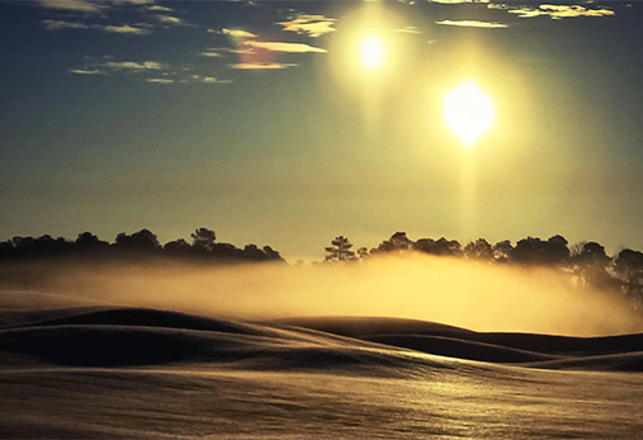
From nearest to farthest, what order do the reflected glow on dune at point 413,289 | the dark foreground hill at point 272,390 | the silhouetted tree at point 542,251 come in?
the dark foreground hill at point 272,390 → the reflected glow on dune at point 413,289 → the silhouetted tree at point 542,251

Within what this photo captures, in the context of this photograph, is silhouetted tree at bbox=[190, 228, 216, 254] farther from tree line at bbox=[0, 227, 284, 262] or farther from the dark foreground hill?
the dark foreground hill

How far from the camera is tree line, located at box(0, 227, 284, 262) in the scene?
479ft

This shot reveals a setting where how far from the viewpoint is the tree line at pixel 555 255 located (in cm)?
13700

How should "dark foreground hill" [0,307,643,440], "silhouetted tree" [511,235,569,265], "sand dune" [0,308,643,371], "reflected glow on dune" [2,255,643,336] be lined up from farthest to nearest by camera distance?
"silhouetted tree" [511,235,569,265], "reflected glow on dune" [2,255,643,336], "sand dune" [0,308,643,371], "dark foreground hill" [0,307,643,440]

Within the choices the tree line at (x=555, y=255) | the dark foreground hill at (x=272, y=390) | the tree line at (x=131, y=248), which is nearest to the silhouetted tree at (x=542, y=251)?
the tree line at (x=555, y=255)

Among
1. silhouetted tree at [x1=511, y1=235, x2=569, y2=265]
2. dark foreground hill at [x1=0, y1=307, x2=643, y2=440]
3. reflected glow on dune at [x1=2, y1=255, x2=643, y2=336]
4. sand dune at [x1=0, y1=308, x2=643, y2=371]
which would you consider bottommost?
dark foreground hill at [x1=0, y1=307, x2=643, y2=440]

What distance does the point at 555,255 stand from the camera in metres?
145

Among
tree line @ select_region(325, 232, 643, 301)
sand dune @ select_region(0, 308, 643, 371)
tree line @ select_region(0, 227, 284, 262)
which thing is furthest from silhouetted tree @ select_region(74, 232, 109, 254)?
sand dune @ select_region(0, 308, 643, 371)

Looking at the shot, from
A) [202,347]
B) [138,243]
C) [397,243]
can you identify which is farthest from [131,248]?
[202,347]

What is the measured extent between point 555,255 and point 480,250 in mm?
11301

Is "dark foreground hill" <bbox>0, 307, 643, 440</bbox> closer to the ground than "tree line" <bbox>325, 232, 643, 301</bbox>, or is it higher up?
closer to the ground

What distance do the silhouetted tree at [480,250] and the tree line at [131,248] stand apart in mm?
31988

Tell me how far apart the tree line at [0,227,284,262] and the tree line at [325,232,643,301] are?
21363mm

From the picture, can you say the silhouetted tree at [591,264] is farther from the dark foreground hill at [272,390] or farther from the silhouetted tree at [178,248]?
the dark foreground hill at [272,390]
